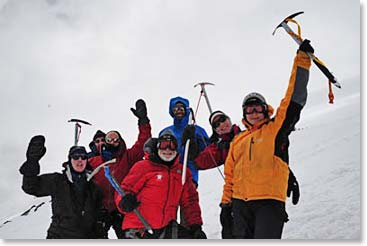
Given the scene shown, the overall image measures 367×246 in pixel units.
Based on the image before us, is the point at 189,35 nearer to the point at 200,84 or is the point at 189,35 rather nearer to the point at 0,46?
the point at 200,84

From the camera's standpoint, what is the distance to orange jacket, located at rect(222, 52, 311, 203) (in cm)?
259

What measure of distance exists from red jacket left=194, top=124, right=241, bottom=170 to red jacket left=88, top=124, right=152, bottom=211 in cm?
64

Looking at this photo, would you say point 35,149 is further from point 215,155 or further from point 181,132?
point 215,155

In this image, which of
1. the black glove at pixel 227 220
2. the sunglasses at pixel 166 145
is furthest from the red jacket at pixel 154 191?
the black glove at pixel 227 220

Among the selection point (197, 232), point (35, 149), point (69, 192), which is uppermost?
point (35, 149)

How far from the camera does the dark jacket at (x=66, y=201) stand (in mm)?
3229

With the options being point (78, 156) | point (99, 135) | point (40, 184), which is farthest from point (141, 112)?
point (40, 184)

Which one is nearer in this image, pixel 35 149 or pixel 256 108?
pixel 256 108

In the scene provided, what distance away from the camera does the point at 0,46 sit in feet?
15.5

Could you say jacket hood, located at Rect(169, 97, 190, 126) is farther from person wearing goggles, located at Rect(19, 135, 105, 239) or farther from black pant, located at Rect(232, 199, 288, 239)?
Answer: black pant, located at Rect(232, 199, 288, 239)

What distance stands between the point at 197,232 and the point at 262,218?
0.69m

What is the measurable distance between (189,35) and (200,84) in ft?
2.19

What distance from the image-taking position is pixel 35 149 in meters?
3.25

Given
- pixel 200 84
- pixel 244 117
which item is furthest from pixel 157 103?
pixel 244 117
